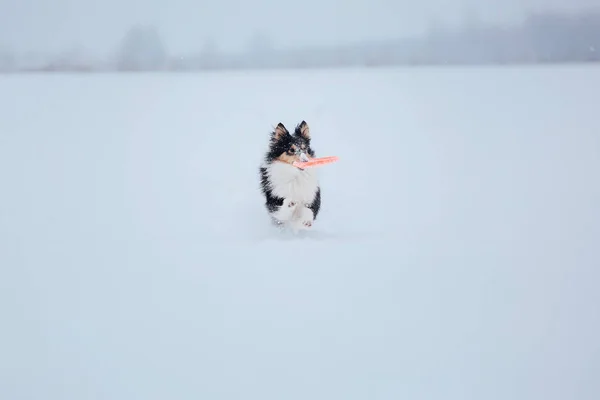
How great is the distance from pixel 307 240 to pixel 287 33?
1009 millimetres

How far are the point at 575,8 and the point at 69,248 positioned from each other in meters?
1.89

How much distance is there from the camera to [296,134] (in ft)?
5.57

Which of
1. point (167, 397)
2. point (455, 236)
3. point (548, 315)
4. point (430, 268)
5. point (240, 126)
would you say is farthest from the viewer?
point (240, 126)

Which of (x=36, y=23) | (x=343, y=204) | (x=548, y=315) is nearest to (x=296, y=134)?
(x=343, y=204)

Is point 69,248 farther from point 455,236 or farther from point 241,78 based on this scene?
point 241,78

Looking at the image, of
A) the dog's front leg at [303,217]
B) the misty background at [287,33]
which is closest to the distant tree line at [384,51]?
the misty background at [287,33]

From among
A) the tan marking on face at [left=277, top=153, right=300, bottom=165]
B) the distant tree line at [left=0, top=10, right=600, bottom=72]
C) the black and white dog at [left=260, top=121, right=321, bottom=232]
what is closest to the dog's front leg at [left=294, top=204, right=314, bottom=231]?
the black and white dog at [left=260, top=121, right=321, bottom=232]

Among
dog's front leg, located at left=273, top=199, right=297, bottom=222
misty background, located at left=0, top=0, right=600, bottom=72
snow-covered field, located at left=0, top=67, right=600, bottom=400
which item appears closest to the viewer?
snow-covered field, located at left=0, top=67, right=600, bottom=400

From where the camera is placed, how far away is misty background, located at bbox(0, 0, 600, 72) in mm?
2398

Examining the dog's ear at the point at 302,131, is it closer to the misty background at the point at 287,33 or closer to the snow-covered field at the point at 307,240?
the snow-covered field at the point at 307,240

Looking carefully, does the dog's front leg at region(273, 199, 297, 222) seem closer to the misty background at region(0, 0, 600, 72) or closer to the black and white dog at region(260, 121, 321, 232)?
the black and white dog at region(260, 121, 321, 232)

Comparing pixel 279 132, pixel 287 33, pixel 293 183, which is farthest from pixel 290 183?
pixel 287 33

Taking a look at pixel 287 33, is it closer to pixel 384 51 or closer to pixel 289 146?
pixel 384 51

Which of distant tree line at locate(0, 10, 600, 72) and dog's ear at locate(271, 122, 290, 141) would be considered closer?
dog's ear at locate(271, 122, 290, 141)
